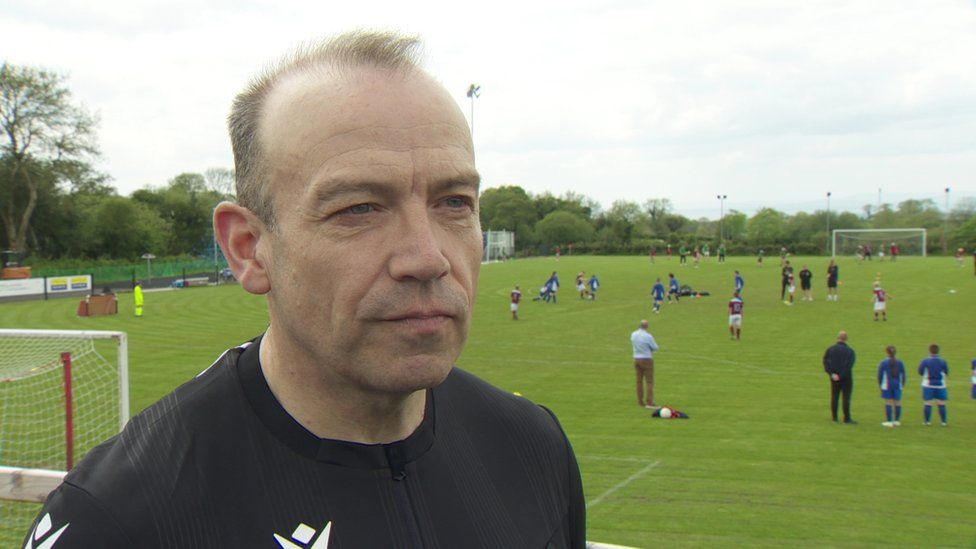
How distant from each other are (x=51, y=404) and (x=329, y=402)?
15738 mm

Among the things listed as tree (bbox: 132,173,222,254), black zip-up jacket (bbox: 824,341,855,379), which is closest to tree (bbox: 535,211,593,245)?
tree (bbox: 132,173,222,254)

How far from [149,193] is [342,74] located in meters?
87.4

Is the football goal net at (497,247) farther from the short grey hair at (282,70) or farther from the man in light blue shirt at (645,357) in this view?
the short grey hair at (282,70)

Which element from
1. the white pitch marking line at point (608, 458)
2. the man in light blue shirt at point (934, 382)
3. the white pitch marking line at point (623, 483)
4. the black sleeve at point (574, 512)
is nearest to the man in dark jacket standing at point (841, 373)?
the man in light blue shirt at point (934, 382)

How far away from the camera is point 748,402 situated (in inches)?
774

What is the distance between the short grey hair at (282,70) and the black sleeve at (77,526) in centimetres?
64

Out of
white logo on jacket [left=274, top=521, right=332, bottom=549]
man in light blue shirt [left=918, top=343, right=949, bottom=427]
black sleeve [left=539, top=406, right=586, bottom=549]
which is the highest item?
white logo on jacket [left=274, top=521, right=332, bottom=549]

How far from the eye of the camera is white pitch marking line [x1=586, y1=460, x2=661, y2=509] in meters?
11.8

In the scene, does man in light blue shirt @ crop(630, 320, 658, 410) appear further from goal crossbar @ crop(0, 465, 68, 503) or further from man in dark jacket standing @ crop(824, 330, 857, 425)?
goal crossbar @ crop(0, 465, 68, 503)

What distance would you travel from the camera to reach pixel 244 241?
1.69m

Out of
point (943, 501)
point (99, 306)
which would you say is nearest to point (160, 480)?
point (943, 501)

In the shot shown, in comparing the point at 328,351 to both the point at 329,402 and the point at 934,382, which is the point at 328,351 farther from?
the point at 934,382

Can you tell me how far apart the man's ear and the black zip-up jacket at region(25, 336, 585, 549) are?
0.83 feet

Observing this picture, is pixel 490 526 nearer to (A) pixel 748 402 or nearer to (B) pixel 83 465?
(B) pixel 83 465
